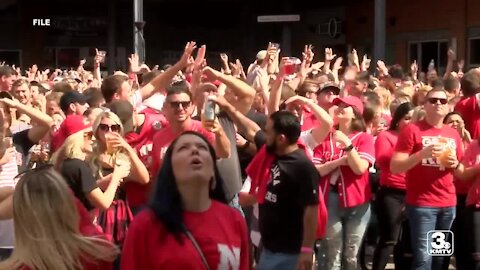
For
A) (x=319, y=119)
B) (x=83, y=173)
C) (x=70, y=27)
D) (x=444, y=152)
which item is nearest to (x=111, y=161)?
(x=83, y=173)

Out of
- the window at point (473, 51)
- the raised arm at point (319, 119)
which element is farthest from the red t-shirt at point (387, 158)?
the window at point (473, 51)

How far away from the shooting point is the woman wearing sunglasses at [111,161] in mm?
5477

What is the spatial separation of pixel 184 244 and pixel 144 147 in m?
3.05

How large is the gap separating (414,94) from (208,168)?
6.11m

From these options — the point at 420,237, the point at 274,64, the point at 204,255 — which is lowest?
the point at 420,237

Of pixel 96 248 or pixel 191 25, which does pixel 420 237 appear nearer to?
pixel 96 248

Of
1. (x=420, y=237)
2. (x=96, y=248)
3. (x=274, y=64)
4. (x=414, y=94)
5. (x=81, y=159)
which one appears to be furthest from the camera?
(x=274, y=64)

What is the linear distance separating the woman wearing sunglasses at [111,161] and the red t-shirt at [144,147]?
0.33 meters

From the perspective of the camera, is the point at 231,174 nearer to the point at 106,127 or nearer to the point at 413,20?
the point at 106,127

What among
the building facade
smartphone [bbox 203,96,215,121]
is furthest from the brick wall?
smartphone [bbox 203,96,215,121]

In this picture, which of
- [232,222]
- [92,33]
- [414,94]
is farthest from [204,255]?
[92,33]

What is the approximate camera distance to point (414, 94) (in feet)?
30.3

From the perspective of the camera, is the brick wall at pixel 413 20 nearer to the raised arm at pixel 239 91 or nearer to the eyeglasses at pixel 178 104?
the raised arm at pixel 239 91

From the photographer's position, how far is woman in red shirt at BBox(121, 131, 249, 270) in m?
3.39
